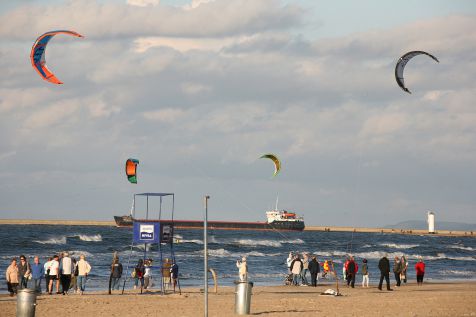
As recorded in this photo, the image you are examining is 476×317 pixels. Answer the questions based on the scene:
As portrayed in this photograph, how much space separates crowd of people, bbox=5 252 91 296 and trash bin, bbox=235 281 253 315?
699 cm

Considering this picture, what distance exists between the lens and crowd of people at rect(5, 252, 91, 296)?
25672mm

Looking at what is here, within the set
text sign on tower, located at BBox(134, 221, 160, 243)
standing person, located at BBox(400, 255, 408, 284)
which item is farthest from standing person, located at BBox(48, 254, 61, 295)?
standing person, located at BBox(400, 255, 408, 284)

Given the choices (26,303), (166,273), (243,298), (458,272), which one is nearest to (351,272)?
(166,273)

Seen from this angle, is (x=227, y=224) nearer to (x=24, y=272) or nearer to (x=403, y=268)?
(x=403, y=268)

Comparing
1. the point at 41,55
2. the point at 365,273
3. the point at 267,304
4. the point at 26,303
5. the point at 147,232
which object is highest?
the point at 41,55

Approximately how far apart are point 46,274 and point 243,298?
27.3 ft

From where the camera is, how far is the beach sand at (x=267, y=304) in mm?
21500

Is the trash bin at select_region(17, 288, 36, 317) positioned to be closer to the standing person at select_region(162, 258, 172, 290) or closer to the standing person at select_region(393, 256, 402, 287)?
the standing person at select_region(162, 258, 172, 290)

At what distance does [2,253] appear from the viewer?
62.3 metres

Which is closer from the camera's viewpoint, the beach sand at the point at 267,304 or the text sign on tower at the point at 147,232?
the beach sand at the point at 267,304

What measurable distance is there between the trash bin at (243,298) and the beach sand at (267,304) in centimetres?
36

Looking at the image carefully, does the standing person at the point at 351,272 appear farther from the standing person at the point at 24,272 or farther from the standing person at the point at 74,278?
the standing person at the point at 24,272

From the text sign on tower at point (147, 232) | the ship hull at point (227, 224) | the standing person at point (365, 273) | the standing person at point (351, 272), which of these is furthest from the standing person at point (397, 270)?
the ship hull at point (227, 224)

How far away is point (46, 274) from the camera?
2672 centimetres
